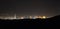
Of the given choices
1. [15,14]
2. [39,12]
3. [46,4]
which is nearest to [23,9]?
[15,14]
